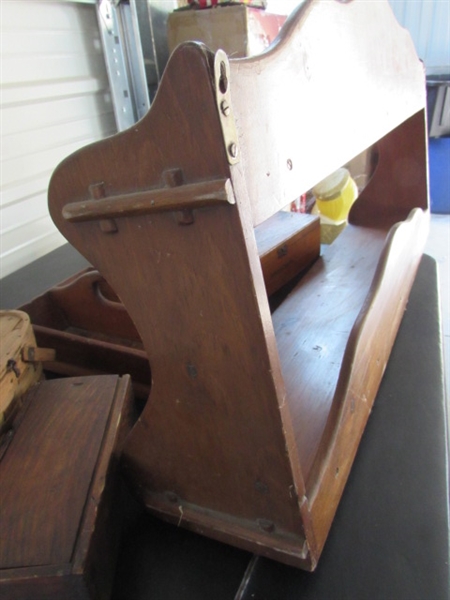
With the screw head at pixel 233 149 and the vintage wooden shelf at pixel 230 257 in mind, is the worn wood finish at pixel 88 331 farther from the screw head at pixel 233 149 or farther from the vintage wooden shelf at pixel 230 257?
the screw head at pixel 233 149

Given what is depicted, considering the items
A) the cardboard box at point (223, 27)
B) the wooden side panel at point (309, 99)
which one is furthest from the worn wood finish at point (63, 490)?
the cardboard box at point (223, 27)

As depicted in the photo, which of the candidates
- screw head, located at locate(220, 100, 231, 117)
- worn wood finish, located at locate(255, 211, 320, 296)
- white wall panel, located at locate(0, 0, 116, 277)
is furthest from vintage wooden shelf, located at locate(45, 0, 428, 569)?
white wall panel, located at locate(0, 0, 116, 277)

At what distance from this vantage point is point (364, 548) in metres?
0.49

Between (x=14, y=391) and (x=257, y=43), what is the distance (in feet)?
5.01

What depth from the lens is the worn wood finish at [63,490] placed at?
0.38 metres

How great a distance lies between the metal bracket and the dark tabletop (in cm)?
42

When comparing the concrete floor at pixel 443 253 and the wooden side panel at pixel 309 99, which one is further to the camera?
the concrete floor at pixel 443 253

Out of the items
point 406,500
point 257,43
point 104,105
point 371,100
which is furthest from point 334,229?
point 406,500

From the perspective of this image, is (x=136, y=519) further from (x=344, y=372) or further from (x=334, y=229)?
(x=334, y=229)

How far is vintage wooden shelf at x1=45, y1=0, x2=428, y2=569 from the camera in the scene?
30 cm

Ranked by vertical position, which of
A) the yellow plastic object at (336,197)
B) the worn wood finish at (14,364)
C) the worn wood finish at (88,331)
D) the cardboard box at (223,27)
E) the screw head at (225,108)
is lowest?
the yellow plastic object at (336,197)

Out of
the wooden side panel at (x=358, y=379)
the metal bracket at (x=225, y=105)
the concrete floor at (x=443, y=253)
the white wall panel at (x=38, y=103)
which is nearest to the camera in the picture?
the metal bracket at (x=225, y=105)

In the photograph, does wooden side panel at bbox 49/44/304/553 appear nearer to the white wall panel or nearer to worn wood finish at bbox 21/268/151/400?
worn wood finish at bbox 21/268/151/400

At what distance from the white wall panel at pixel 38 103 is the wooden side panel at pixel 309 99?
101 cm
